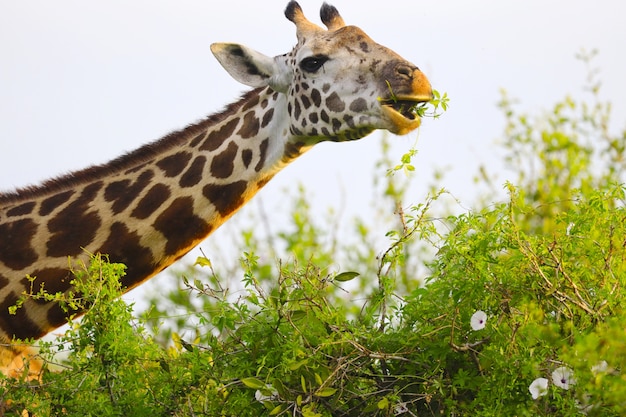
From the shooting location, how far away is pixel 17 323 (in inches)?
253

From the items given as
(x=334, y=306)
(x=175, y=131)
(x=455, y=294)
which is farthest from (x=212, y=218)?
(x=455, y=294)

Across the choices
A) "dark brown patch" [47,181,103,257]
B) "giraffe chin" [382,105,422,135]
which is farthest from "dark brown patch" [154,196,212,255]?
"giraffe chin" [382,105,422,135]

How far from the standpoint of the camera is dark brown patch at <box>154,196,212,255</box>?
6633mm

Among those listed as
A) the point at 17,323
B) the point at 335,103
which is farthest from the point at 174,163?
the point at 17,323

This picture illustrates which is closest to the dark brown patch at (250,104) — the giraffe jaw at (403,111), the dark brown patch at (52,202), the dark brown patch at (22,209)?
the giraffe jaw at (403,111)

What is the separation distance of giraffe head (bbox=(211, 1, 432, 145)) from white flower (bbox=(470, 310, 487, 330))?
6.78 ft

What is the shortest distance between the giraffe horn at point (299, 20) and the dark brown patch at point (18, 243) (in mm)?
2008

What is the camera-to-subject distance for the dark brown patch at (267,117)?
6.94m

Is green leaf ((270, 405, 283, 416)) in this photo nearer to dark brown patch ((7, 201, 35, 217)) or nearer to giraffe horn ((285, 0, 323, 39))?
dark brown patch ((7, 201, 35, 217))

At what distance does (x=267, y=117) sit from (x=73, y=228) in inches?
52.0

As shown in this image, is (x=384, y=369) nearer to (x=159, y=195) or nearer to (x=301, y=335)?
(x=301, y=335)

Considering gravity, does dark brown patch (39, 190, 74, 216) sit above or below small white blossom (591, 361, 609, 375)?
above

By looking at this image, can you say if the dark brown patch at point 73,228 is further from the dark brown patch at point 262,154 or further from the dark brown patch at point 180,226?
the dark brown patch at point 262,154

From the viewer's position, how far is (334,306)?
15.7ft
